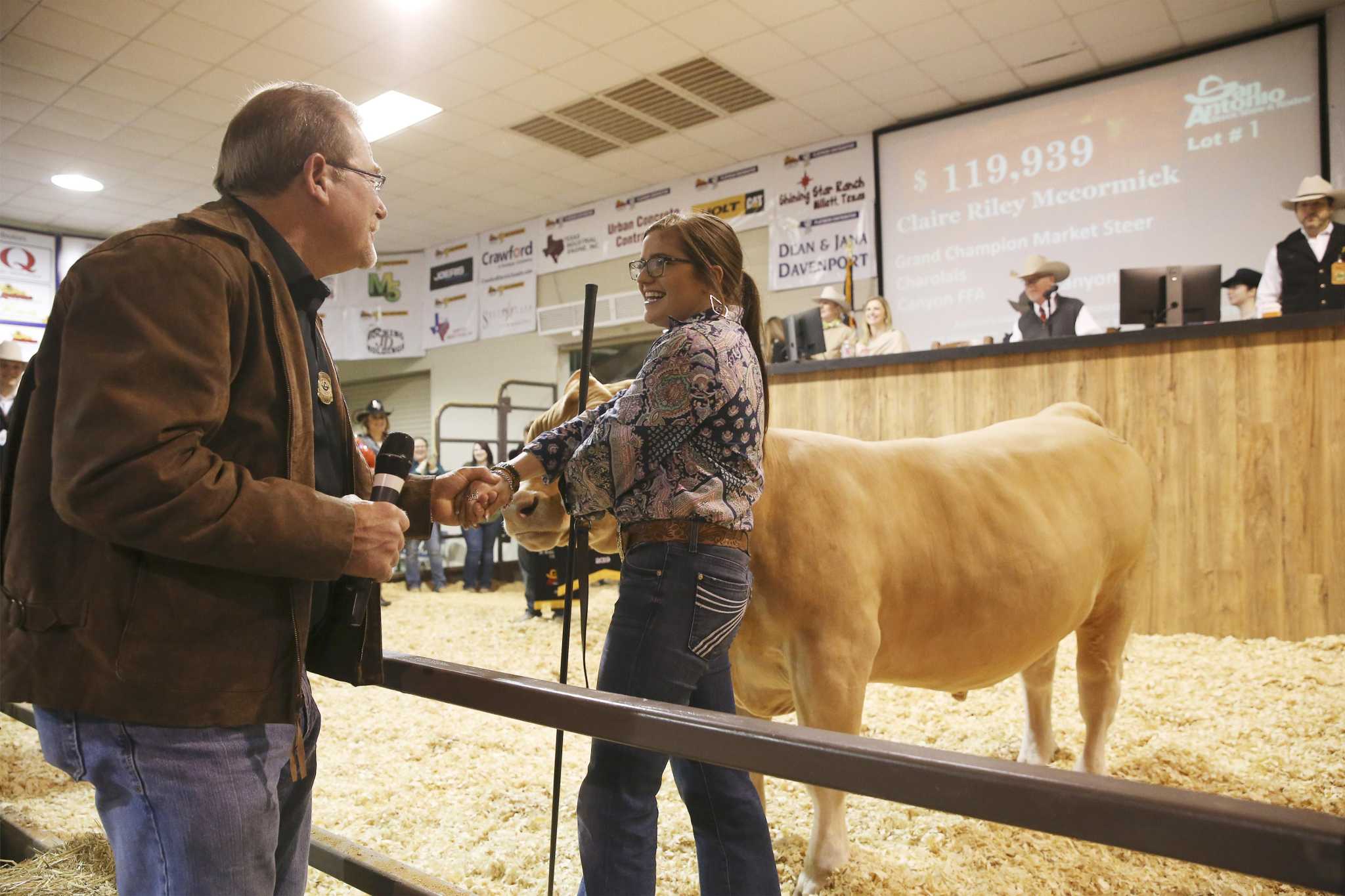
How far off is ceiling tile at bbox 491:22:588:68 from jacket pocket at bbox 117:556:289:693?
21.1ft

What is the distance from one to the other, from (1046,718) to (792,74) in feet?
19.7

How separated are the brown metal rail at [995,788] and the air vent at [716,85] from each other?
700 cm

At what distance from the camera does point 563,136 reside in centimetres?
880

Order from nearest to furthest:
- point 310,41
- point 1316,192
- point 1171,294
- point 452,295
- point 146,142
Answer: point 1171,294 < point 1316,192 < point 310,41 < point 146,142 < point 452,295

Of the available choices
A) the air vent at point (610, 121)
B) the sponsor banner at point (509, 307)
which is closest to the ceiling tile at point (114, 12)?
the air vent at point (610, 121)

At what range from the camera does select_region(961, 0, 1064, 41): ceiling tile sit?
20.9 feet

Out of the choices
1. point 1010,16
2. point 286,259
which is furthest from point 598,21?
point 286,259

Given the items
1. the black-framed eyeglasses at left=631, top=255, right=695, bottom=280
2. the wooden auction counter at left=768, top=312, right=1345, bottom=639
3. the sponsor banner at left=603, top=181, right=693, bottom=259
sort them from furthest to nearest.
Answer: the sponsor banner at left=603, top=181, right=693, bottom=259 → the wooden auction counter at left=768, top=312, right=1345, bottom=639 → the black-framed eyeglasses at left=631, top=255, right=695, bottom=280

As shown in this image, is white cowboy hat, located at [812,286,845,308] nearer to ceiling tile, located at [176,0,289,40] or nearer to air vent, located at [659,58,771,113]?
air vent, located at [659,58,771,113]

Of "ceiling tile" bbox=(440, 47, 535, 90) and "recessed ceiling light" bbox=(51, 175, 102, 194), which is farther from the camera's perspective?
"recessed ceiling light" bbox=(51, 175, 102, 194)

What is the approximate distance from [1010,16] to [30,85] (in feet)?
26.5

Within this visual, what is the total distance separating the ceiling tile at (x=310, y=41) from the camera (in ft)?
21.5

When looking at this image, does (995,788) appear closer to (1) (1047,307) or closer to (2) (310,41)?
(1) (1047,307)

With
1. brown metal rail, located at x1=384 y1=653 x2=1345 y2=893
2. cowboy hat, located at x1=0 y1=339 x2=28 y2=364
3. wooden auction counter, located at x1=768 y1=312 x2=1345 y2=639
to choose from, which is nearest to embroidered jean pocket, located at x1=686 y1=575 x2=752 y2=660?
brown metal rail, located at x1=384 y1=653 x2=1345 y2=893
